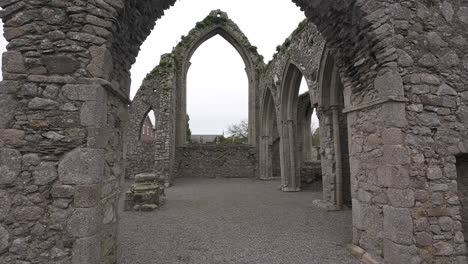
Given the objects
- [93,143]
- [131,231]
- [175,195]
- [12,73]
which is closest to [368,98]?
[93,143]

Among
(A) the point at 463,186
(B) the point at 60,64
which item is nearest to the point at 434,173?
(A) the point at 463,186

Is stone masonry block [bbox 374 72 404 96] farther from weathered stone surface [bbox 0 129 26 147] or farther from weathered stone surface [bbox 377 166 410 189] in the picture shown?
weathered stone surface [bbox 0 129 26 147]

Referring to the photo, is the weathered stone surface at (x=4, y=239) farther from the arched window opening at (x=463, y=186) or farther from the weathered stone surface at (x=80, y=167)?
the arched window opening at (x=463, y=186)

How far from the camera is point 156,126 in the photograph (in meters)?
12.6

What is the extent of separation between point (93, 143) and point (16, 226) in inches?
41.9

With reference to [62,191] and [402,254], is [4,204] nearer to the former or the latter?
[62,191]

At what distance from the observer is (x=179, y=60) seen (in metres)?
14.6

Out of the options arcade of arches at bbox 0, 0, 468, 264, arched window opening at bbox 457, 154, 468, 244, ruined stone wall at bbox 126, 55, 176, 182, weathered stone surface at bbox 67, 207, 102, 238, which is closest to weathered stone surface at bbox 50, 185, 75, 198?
arcade of arches at bbox 0, 0, 468, 264

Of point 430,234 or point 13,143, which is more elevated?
point 13,143

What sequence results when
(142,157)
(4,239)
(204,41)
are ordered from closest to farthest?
(4,239) → (142,157) → (204,41)

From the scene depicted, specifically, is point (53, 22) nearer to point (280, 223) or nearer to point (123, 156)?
point (123, 156)

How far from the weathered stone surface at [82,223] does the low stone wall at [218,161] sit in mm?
11939

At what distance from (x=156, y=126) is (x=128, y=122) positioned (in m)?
9.26

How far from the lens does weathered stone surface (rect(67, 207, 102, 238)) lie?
253cm
